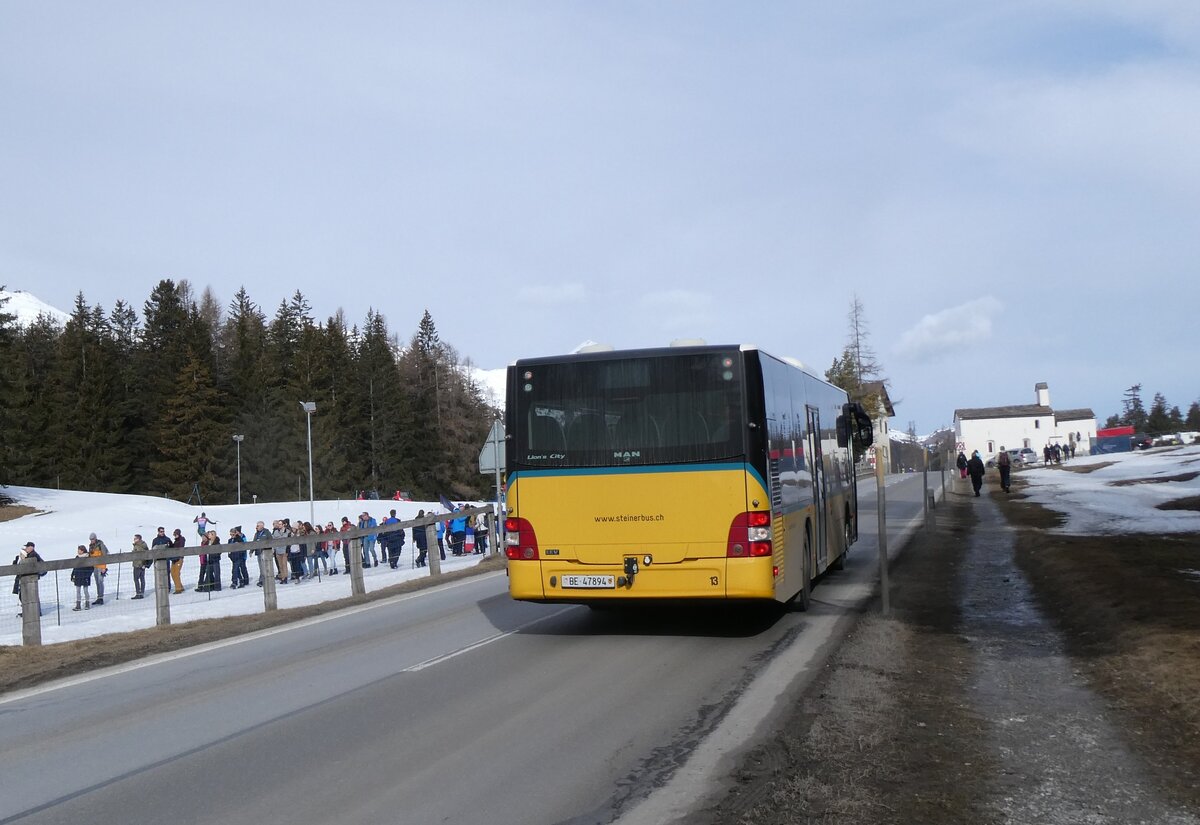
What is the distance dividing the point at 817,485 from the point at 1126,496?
75.7ft

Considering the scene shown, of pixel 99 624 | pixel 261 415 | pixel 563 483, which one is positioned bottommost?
pixel 99 624

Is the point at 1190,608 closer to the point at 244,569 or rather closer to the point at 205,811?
the point at 205,811

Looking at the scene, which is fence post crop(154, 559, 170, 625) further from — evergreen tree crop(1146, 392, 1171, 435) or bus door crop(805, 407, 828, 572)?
evergreen tree crop(1146, 392, 1171, 435)

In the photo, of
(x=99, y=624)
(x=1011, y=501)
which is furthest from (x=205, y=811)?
(x=1011, y=501)

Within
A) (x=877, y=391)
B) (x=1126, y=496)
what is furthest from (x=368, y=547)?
(x=877, y=391)

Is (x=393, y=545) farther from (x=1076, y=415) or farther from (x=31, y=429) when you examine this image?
(x=1076, y=415)

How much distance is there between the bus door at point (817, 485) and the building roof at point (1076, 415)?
181 metres

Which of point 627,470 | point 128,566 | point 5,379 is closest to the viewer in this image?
point 627,470

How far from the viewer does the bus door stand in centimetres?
1446

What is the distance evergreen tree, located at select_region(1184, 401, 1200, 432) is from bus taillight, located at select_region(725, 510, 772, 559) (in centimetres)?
13909

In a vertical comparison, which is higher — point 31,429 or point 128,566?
point 31,429

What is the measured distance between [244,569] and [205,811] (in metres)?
22.7

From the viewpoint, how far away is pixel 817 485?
14891mm

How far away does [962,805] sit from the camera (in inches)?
216
